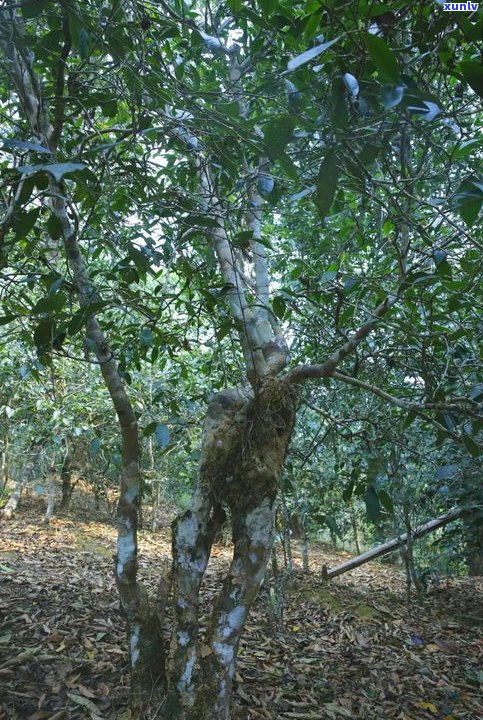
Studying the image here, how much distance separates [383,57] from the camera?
93cm

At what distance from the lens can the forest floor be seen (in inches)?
85.0

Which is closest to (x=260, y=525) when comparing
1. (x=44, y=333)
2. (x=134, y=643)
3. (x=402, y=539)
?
(x=134, y=643)

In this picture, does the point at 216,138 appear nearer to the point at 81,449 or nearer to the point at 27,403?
the point at 27,403

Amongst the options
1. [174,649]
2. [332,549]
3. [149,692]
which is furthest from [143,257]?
[332,549]

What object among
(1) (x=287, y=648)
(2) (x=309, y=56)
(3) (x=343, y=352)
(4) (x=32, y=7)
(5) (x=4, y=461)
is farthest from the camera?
(5) (x=4, y=461)

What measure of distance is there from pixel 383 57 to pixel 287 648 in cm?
296

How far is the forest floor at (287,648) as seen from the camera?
2.16 m

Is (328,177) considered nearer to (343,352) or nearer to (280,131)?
(280,131)

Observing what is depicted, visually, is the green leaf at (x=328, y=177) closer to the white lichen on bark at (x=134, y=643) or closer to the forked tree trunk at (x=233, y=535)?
the forked tree trunk at (x=233, y=535)

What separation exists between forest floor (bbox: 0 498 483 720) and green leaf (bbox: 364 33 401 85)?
7.48ft

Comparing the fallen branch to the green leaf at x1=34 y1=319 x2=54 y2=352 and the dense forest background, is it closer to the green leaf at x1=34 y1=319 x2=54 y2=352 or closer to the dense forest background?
the dense forest background

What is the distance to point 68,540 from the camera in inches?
218

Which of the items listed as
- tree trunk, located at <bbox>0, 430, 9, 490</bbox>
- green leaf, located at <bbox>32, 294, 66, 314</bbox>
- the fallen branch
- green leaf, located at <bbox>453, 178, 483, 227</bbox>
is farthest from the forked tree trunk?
tree trunk, located at <bbox>0, 430, 9, 490</bbox>

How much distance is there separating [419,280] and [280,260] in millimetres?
2143
